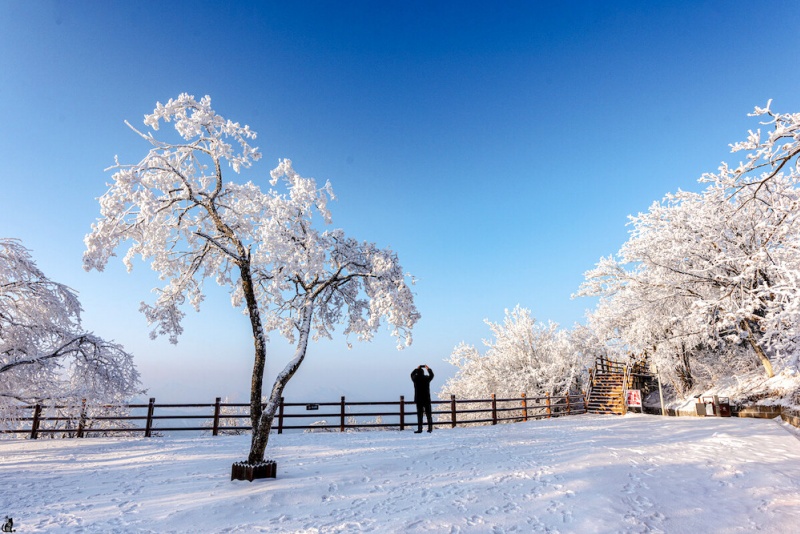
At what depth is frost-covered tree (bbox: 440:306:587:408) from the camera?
27.5 metres

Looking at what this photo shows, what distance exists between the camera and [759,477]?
7359 mm

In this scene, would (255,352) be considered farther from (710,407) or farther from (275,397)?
(710,407)

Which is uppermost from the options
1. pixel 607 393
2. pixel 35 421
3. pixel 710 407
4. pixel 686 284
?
pixel 686 284

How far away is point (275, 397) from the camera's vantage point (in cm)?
874

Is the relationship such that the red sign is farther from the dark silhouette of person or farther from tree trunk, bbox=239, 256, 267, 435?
tree trunk, bbox=239, 256, 267, 435

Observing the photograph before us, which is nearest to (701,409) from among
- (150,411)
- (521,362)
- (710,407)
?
(710,407)

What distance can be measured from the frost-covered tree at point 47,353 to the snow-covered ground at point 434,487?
1.72 m

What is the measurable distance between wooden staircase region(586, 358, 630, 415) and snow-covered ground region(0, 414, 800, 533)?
1010 centimetres

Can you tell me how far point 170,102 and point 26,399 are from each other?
7.73 m

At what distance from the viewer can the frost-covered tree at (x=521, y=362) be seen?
27.5 m

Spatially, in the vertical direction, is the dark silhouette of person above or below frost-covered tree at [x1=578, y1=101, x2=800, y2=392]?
below

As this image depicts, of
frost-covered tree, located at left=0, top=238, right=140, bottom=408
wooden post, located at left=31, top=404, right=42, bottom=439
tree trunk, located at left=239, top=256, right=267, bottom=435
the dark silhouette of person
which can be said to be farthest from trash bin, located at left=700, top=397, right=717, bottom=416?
wooden post, located at left=31, top=404, right=42, bottom=439

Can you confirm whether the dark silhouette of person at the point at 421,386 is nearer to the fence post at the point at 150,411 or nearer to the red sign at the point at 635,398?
the fence post at the point at 150,411

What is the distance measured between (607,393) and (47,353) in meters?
25.5
